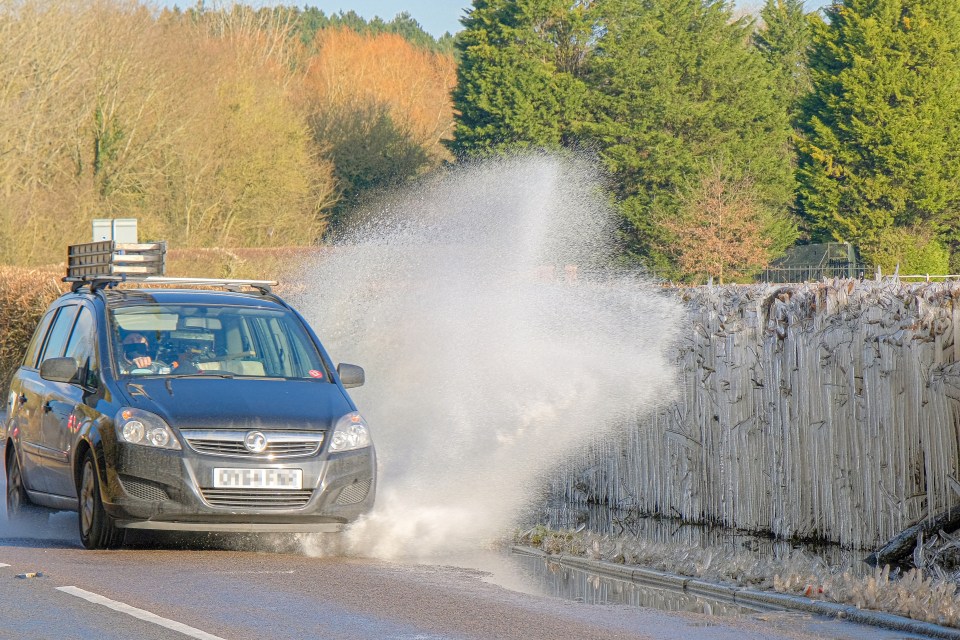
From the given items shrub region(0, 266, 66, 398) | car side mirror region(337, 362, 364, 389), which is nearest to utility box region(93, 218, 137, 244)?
shrub region(0, 266, 66, 398)

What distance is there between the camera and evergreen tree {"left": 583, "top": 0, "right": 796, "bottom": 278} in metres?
64.8

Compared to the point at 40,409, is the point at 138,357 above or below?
above

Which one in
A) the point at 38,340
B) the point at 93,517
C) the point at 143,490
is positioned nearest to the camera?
the point at 143,490

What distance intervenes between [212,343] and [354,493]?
182cm

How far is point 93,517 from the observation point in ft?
31.7

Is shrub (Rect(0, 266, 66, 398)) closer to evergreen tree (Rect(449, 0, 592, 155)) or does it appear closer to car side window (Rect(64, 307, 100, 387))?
car side window (Rect(64, 307, 100, 387))

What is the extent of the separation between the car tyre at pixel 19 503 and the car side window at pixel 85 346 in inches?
44.0

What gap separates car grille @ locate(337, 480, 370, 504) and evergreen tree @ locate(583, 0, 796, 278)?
53891mm

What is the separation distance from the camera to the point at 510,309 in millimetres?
16016

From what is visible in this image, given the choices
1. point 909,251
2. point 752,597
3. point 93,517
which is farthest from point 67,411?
point 909,251

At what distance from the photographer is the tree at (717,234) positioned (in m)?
60.1

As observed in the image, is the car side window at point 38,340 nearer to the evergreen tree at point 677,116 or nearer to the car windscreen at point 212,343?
the car windscreen at point 212,343

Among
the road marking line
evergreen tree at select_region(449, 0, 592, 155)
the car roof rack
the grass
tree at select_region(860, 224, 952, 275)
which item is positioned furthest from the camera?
evergreen tree at select_region(449, 0, 592, 155)

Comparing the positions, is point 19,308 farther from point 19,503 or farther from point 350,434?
point 350,434
